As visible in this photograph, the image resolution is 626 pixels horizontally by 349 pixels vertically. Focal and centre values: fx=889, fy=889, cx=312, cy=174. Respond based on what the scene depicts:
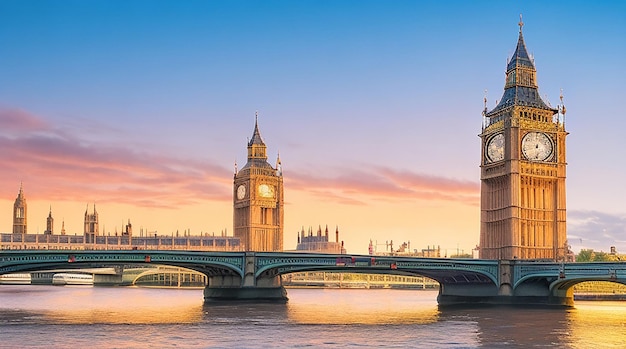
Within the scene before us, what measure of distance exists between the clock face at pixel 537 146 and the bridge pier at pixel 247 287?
39.8 m

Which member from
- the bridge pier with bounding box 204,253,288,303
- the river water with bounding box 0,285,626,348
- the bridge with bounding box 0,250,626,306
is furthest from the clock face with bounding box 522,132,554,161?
the bridge pier with bounding box 204,253,288,303

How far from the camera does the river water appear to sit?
56.5 meters

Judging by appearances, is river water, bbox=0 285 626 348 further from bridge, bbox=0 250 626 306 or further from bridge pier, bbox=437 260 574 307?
bridge pier, bbox=437 260 574 307

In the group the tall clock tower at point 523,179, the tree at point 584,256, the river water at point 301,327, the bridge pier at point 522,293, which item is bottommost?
the river water at point 301,327

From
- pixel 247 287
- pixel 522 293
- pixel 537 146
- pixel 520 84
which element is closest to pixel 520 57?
pixel 520 84

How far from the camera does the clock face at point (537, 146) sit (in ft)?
408

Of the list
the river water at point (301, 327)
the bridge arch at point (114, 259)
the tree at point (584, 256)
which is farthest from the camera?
the tree at point (584, 256)

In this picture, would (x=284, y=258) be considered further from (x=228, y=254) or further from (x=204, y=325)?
(x=204, y=325)

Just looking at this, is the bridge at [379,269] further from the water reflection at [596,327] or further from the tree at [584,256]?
the tree at [584,256]

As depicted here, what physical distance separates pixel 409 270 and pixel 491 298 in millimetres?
10568

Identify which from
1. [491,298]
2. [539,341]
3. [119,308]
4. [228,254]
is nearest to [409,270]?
[491,298]

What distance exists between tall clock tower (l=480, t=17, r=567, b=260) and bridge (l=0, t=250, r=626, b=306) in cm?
1973

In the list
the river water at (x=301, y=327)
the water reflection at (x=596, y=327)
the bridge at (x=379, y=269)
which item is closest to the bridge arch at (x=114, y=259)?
the bridge at (x=379, y=269)

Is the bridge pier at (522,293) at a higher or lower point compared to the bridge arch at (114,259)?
lower
